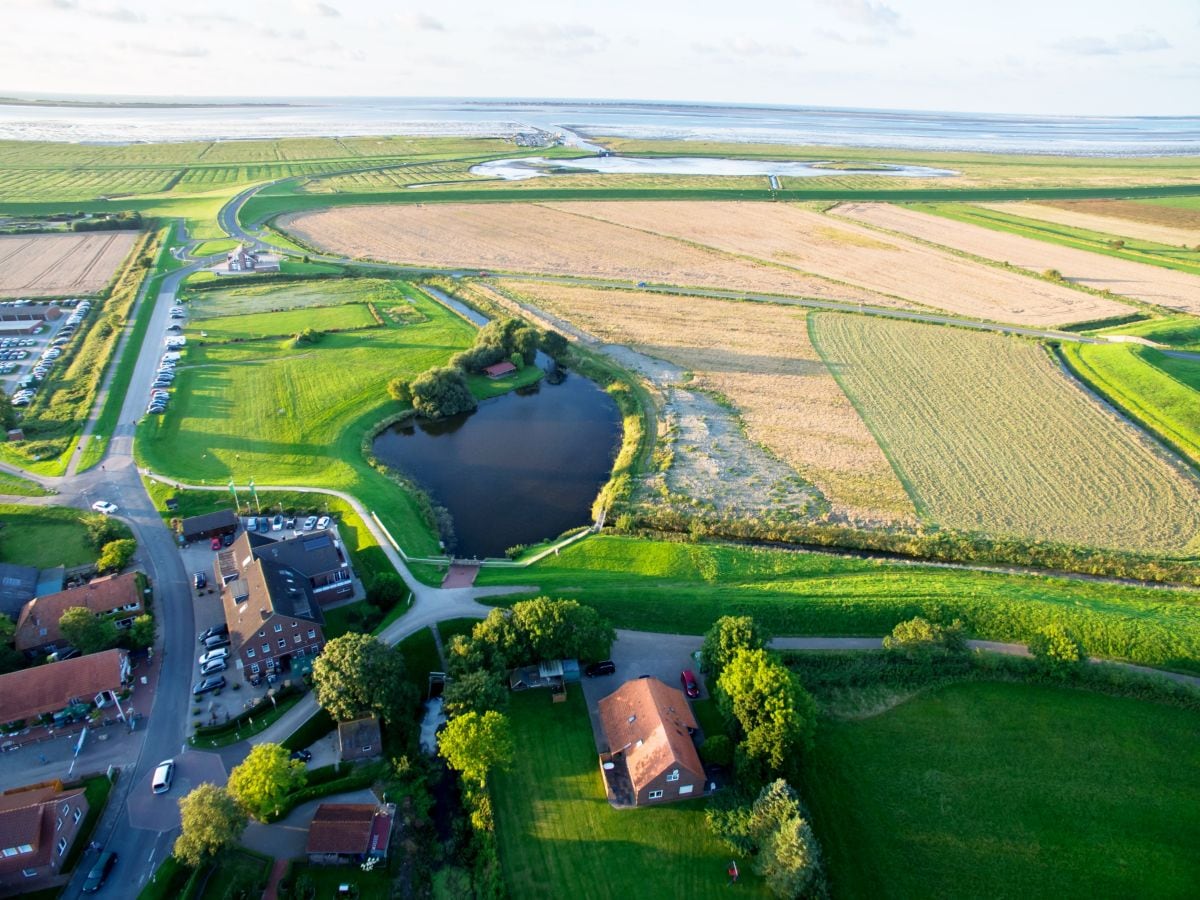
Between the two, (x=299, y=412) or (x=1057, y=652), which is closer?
(x=1057, y=652)

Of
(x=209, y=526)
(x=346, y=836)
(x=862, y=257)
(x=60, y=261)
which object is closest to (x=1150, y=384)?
(x=862, y=257)

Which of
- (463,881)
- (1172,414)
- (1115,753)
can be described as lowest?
(463,881)

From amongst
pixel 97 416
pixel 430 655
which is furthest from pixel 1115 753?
pixel 97 416

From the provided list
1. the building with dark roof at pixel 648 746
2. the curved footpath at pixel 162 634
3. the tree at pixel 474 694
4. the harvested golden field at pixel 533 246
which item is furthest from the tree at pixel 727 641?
the harvested golden field at pixel 533 246

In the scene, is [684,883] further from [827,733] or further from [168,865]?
[168,865]

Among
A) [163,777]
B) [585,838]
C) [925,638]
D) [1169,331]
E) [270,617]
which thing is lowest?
[585,838]

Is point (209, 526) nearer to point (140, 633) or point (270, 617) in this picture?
point (140, 633)
